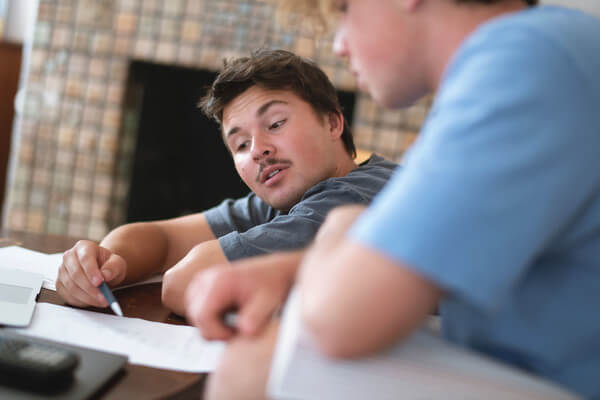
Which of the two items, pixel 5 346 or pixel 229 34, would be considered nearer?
pixel 5 346

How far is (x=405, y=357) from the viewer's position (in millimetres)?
365

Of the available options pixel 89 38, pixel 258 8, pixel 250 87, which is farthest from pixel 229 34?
pixel 250 87

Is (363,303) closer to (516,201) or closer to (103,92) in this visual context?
(516,201)

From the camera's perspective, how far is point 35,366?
1.38 ft

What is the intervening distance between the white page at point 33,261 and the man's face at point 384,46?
583mm

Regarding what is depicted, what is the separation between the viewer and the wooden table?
48 centimetres

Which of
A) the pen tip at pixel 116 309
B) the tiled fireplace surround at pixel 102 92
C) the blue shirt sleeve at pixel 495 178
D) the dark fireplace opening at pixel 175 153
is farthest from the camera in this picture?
the dark fireplace opening at pixel 175 153

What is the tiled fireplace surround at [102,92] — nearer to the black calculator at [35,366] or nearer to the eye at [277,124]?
the eye at [277,124]

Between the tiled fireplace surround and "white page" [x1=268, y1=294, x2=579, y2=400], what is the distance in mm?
2217

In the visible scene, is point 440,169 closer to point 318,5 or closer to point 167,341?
point 318,5

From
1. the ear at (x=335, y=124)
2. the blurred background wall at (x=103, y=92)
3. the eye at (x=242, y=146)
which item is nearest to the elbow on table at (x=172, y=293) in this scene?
the eye at (x=242, y=146)

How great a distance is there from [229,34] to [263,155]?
5.61ft

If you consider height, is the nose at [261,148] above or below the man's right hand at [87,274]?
above

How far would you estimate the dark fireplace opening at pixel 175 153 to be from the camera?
2.68 m
